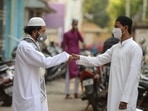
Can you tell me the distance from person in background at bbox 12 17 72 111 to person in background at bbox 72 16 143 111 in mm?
643

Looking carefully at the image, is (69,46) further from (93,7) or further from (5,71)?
(93,7)

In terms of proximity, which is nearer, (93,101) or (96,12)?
(93,101)

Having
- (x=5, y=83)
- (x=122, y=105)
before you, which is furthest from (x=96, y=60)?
(x=5, y=83)

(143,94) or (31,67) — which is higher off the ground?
(31,67)

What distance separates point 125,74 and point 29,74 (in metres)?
1.13

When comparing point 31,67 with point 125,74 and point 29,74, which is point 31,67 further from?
point 125,74

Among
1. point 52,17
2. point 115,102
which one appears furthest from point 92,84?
point 52,17

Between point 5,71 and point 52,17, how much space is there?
76.1ft

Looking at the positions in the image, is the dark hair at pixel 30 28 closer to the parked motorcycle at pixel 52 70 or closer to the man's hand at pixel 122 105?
the man's hand at pixel 122 105

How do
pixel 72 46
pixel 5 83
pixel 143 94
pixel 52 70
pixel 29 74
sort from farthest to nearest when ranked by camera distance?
pixel 52 70 < pixel 72 46 < pixel 5 83 < pixel 143 94 < pixel 29 74

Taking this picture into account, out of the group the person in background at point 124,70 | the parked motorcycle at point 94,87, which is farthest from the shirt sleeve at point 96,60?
the parked motorcycle at point 94,87

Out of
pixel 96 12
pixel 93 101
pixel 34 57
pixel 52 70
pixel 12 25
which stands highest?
pixel 34 57

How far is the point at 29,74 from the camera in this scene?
5629mm

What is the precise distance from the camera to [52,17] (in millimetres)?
33094
